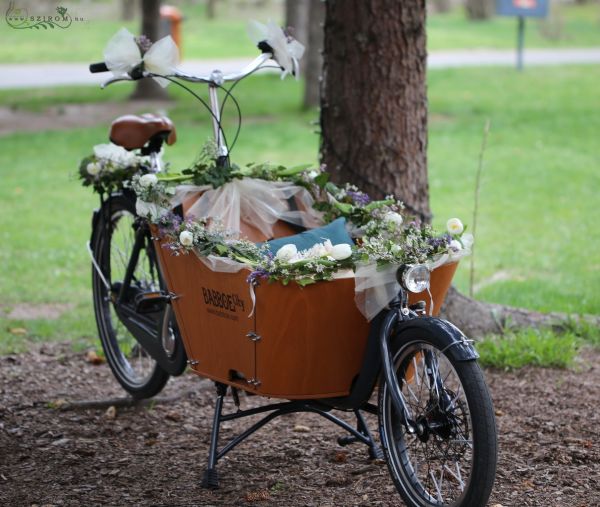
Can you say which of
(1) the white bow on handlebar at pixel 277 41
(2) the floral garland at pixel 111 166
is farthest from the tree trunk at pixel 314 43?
(1) the white bow on handlebar at pixel 277 41

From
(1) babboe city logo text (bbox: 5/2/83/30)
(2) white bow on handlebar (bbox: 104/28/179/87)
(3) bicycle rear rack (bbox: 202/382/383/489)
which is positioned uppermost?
(1) babboe city logo text (bbox: 5/2/83/30)

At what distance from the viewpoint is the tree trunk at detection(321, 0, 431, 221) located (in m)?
5.11

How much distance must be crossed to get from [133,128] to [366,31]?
133 centimetres

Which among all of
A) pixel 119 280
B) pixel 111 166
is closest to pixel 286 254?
pixel 111 166

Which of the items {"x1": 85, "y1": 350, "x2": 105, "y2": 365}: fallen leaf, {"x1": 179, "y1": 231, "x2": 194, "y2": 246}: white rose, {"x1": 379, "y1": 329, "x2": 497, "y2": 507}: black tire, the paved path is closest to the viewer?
{"x1": 379, "y1": 329, "x2": 497, "y2": 507}: black tire

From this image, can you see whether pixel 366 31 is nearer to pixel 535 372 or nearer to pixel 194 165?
pixel 194 165

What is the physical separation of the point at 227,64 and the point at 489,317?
15.3 m

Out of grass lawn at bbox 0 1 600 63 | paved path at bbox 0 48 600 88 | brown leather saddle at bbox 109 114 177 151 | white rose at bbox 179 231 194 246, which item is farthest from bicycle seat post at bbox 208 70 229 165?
grass lawn at bbox 0 1 600 63

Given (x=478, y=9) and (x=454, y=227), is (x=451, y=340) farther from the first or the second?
(x=478, y=9)

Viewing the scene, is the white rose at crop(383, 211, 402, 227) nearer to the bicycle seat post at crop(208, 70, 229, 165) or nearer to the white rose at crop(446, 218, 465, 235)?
the white rose at crop(446, 218, 465, 235)

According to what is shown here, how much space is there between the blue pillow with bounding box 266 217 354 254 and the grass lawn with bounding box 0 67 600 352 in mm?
1248

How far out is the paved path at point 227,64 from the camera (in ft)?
61.3

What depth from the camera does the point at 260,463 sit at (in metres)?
4.11

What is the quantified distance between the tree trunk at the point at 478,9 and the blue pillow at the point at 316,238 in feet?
97.8
